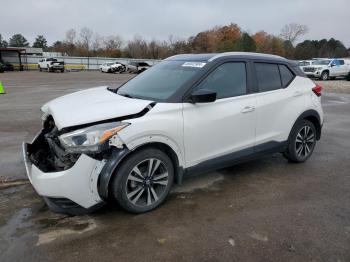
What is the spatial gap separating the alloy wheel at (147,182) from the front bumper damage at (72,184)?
347 mm

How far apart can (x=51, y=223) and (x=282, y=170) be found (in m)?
3.38

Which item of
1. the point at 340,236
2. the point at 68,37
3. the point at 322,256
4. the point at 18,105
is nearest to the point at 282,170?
the point at 340,236

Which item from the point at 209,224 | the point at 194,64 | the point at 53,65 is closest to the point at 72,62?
the point at 53,65

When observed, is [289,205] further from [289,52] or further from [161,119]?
[289,52]

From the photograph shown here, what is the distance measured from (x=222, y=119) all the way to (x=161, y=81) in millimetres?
940

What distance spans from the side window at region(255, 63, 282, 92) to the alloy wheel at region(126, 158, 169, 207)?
6.22 ft

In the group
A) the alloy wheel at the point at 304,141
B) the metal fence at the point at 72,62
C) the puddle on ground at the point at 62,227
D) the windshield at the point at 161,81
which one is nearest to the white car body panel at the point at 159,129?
the windshield at the point at 161,81

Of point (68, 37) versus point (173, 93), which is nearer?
point (173, 93)

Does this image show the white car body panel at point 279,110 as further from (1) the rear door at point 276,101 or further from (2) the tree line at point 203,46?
(2) the tree line at point 203,46

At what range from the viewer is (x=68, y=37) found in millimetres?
84750

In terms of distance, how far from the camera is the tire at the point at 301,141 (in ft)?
16.3

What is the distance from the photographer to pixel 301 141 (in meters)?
5.14

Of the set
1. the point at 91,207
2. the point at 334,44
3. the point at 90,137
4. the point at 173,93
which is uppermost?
the point at 334,44

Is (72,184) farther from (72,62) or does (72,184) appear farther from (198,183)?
(72,62)
